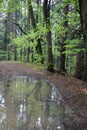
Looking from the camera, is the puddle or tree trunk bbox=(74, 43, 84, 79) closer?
the puddle

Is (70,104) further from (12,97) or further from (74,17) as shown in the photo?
(74,17)

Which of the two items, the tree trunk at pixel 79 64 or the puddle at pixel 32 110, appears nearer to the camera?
the puddle at pixel 32 110

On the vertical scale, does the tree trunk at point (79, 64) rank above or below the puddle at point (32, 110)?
above

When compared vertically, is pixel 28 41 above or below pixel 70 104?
above

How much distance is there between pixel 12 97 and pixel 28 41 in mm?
14272

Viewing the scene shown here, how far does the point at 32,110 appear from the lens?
7.64 metres

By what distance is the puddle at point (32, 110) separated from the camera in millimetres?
6223

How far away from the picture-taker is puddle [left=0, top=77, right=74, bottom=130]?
6223 mm

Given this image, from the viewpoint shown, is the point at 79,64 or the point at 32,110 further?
the point at 79,64

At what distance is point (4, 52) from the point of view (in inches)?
1678

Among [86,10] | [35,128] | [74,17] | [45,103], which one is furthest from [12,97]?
[74,17]

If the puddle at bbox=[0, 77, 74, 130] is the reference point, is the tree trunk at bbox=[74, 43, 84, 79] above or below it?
above

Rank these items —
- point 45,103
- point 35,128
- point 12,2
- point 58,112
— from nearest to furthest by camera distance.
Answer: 1. point 35,128
2. point 58,112
3. point 45,103
4. point 12,2

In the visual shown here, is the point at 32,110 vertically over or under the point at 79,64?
under
